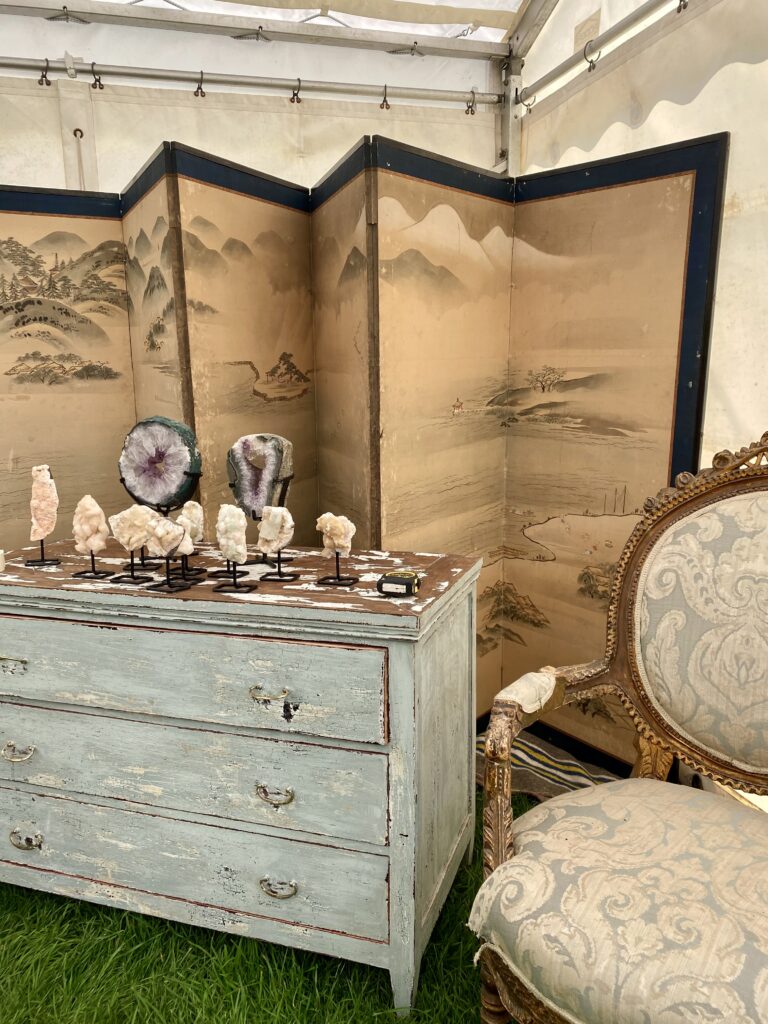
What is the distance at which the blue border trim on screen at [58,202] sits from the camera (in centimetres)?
236

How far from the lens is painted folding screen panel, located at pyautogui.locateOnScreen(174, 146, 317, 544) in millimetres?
2186

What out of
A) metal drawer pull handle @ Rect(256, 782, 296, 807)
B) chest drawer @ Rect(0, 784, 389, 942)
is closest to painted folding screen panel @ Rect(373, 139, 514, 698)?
metal drawer pull handle @ Rect(256, 782, 296, 807)

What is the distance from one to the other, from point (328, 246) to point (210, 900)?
6.83 ft

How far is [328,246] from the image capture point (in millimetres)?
2379

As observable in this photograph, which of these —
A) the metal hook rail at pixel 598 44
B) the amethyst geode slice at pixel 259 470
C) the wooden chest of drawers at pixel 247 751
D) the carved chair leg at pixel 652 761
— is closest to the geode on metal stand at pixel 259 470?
the amethyst geode slice at pixel 259 470

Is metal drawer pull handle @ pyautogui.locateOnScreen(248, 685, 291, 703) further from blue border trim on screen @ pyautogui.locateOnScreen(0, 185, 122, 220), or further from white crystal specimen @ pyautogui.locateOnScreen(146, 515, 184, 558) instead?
blue border trim on screen @ pyautogui.locateOnScreen(0, 185, 122, 220)

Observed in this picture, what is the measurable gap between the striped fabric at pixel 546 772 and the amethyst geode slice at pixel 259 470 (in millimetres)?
1401

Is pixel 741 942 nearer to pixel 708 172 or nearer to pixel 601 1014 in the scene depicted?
pixel 601 1014

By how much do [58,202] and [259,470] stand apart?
146 cm

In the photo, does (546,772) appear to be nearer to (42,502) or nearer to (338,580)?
(338,580)

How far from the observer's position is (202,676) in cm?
158

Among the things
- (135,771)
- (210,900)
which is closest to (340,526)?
(135,771)

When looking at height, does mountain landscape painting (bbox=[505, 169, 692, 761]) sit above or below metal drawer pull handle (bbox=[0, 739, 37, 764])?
above

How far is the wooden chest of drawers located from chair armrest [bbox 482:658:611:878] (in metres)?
0.18
